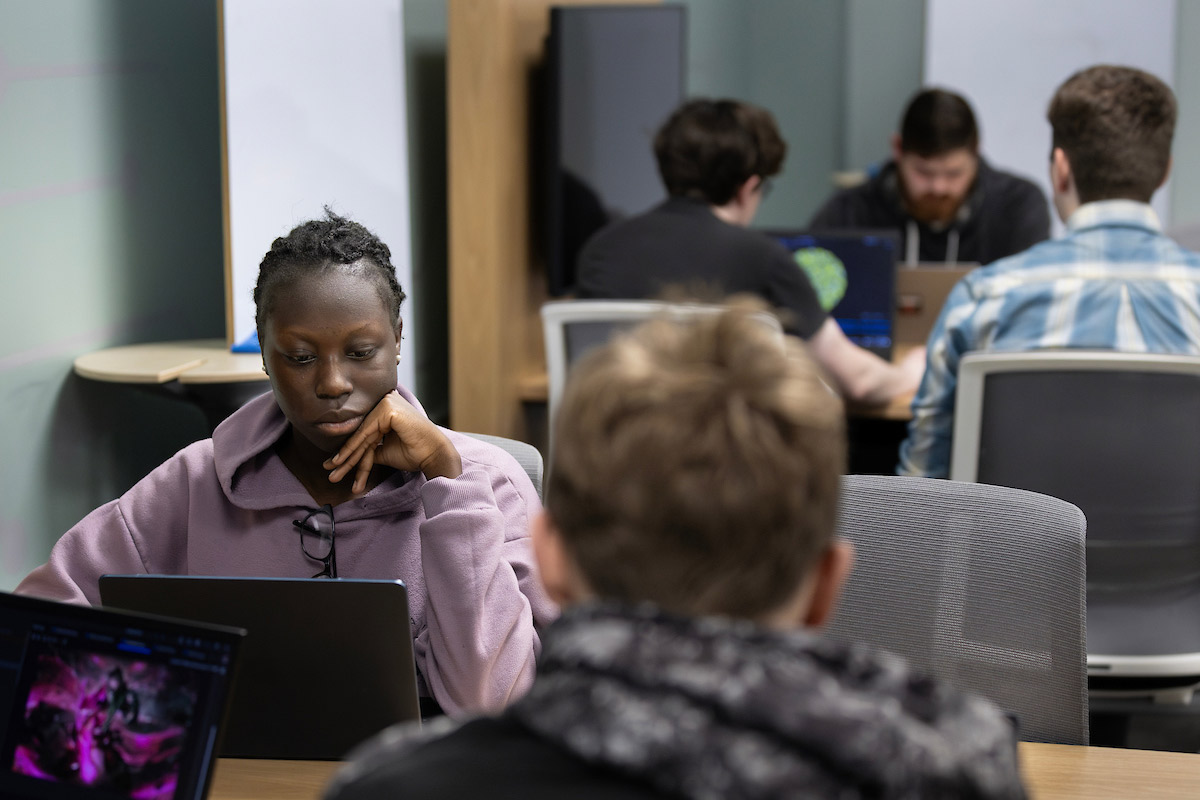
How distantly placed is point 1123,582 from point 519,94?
2065 millimetres

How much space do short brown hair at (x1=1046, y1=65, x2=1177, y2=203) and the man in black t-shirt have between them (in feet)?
2.16

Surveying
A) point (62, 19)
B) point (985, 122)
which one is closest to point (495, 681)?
point (62, 19)

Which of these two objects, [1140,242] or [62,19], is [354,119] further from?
[1140,242]

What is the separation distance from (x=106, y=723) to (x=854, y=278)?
7.49 ft

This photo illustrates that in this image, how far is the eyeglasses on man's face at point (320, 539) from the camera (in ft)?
4.15

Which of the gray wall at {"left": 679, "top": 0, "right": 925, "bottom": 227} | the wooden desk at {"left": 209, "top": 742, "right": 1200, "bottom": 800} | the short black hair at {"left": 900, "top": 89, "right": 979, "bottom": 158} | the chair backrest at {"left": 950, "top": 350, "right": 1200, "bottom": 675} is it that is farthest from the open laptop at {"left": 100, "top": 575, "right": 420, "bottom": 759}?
the gray wall at {"left": 679, "top": 0, "right": 925, "bottom": 227}

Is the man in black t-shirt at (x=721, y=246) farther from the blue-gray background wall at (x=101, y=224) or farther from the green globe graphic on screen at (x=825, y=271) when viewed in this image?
the blue-gray background wall at (x=101, y=224)

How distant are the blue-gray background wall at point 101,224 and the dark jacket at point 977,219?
4.76 ft

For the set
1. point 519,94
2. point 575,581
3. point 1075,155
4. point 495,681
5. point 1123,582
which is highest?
point 519,94

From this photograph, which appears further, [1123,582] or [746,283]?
[746,283]

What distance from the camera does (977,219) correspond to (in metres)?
3.65

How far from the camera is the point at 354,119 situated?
2.79m

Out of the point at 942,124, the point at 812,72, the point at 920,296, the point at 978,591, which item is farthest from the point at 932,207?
the point at 978,591

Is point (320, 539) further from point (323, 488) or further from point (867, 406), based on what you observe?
point (867, 406)
